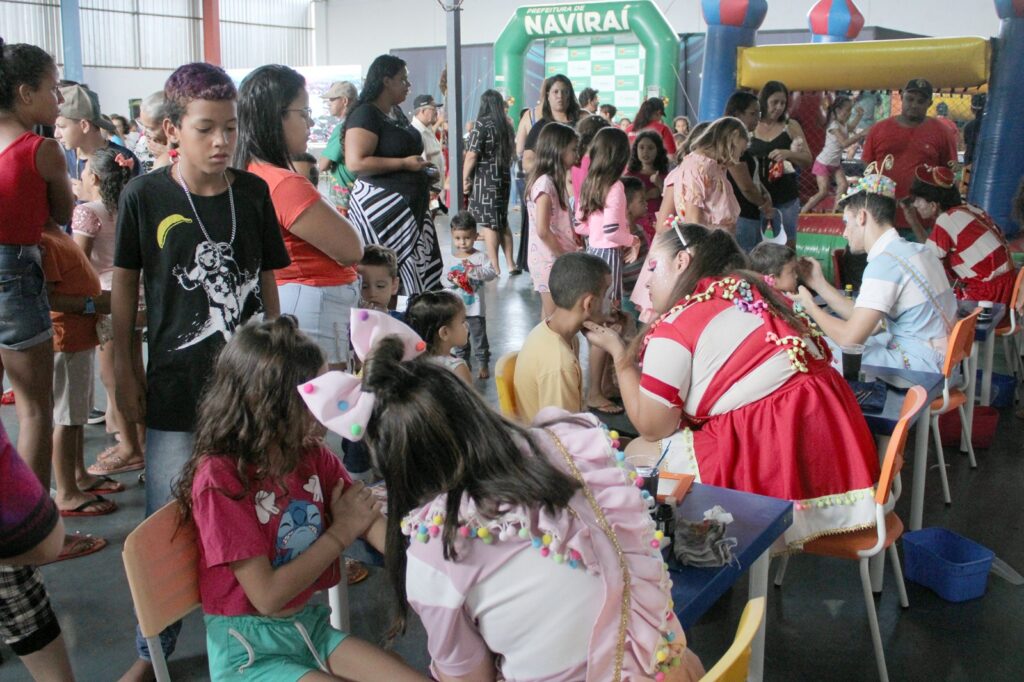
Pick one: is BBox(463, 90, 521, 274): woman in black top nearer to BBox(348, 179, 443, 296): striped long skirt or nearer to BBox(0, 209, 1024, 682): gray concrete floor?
BBox(348, 179, 443, 296): striped long skirt

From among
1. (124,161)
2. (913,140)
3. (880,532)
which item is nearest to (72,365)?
(124,161)

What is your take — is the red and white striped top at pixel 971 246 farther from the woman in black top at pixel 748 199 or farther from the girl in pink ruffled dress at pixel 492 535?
the girl in pink ruffled dress at pixel 492 535

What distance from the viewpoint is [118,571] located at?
118 inches

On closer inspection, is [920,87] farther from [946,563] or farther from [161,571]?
[161,571]

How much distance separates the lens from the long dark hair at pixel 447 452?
4.20ft

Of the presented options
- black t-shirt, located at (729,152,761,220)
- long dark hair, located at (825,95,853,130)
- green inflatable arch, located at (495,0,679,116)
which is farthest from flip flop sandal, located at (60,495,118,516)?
green inflatable arch, located at (495,0,679,116)

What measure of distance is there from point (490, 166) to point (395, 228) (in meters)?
3.27

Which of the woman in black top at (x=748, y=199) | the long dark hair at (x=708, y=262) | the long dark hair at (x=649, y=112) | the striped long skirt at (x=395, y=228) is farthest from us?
the long dark hair at (x=649, y=112)

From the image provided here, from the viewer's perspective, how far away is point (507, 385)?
9.04 ft

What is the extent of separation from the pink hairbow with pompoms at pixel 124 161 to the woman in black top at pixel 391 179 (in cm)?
84

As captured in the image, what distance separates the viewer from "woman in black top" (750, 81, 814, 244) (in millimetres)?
5980

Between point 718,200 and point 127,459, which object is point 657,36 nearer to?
point 718,200

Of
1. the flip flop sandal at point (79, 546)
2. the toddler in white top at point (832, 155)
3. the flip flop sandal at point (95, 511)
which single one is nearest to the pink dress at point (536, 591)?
the flip flop sandal at point (79, 546)

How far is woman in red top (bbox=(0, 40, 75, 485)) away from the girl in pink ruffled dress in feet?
5.79
